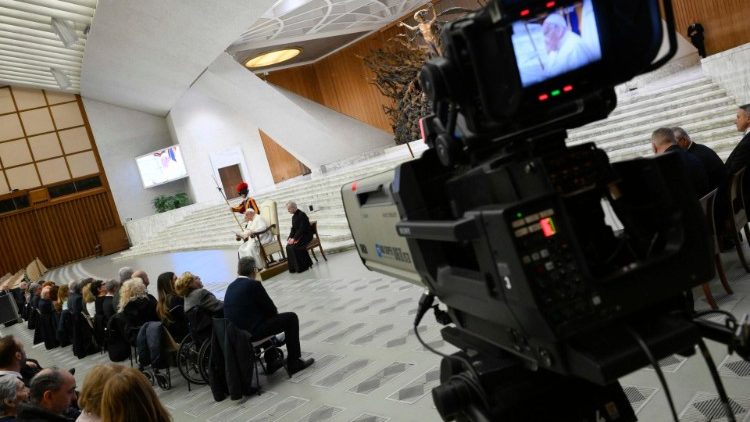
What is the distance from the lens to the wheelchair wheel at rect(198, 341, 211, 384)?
4.97 meters

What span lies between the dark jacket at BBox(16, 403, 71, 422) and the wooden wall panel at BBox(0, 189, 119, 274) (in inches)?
910

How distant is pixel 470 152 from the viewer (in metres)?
1.49

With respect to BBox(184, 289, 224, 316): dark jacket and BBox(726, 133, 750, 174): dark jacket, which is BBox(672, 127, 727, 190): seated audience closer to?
BBox(726, 133, 750, 174): dark jacket

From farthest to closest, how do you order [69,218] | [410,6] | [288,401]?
[69,218]
[410,6]
[288,401]

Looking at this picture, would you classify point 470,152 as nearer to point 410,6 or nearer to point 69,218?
point 410,6

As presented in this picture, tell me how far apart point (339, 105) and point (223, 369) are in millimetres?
21051

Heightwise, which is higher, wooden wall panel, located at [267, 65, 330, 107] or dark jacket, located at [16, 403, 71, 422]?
wooden wall panel, located at [267, 65, 330, 107]

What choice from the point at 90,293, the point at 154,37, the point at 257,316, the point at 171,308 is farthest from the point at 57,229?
the point at 257,316

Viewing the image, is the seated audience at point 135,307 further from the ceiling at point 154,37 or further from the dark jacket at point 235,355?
the ceiling at point 154,37

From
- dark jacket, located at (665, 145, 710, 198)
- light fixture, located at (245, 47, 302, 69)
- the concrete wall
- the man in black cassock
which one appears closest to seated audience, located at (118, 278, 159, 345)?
dark jacket, located at (665, 145, 710, 198)

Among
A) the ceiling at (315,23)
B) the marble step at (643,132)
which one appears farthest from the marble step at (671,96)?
the ceiling at (315,23)

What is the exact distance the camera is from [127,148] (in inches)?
952

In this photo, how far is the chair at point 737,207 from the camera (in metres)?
3.82

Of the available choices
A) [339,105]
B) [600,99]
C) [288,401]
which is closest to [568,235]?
[600,99]
